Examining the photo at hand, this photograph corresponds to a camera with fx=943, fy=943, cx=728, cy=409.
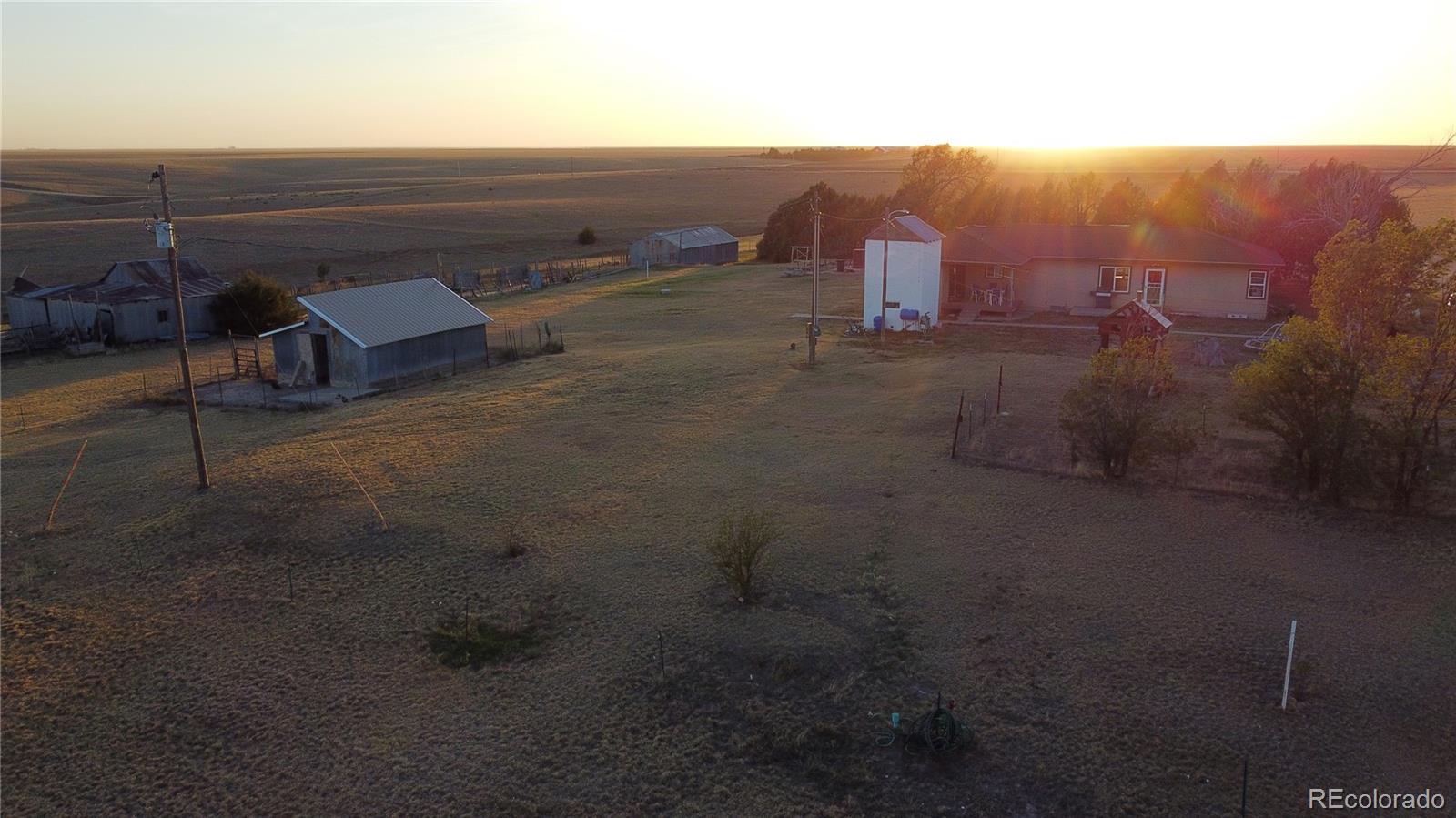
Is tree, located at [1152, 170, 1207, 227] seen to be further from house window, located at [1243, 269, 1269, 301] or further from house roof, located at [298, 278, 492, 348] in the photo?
house roof, located at [298, 278, 492, 348]

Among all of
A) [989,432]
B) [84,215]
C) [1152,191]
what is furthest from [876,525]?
[1152,191]

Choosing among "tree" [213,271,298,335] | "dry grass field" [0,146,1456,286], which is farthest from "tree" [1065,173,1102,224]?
"tree" [213,271,298,335]

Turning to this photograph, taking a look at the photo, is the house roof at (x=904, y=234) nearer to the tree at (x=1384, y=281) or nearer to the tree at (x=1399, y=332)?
the tree at (x=1399, y=332)

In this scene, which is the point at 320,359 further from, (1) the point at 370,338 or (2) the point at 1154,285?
(2) the point at 1154,285

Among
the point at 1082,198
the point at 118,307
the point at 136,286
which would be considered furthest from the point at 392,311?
the point at 1082,198

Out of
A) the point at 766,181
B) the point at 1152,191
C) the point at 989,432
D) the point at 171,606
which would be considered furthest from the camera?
the point at 766,181

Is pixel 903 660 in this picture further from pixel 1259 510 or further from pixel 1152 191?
pixel 1152 191
